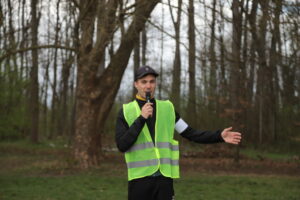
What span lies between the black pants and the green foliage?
21.5 m

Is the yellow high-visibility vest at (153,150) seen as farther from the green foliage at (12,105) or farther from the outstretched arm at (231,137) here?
the green foliage at (12,105)

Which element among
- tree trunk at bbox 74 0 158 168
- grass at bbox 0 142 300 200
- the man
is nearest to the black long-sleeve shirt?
the man

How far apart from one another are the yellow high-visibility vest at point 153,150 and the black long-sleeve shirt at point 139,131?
0.04m

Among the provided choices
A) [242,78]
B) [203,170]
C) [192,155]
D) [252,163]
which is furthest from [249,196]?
[192,155]

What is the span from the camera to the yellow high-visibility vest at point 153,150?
12.7 ft

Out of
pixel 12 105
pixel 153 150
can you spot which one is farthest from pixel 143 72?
pixel 12 105

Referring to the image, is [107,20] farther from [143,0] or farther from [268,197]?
[268,197]

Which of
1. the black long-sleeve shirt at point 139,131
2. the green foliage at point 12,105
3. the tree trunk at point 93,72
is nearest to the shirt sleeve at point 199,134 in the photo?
the black long-sleeve shirt at point 139,131

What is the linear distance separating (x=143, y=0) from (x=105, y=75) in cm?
288

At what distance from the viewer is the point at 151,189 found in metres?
3.87

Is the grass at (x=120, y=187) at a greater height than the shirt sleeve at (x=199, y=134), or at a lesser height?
lesser

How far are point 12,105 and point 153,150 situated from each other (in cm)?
→ 2300

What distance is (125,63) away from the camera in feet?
51.3

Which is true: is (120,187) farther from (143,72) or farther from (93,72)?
(143,72)
